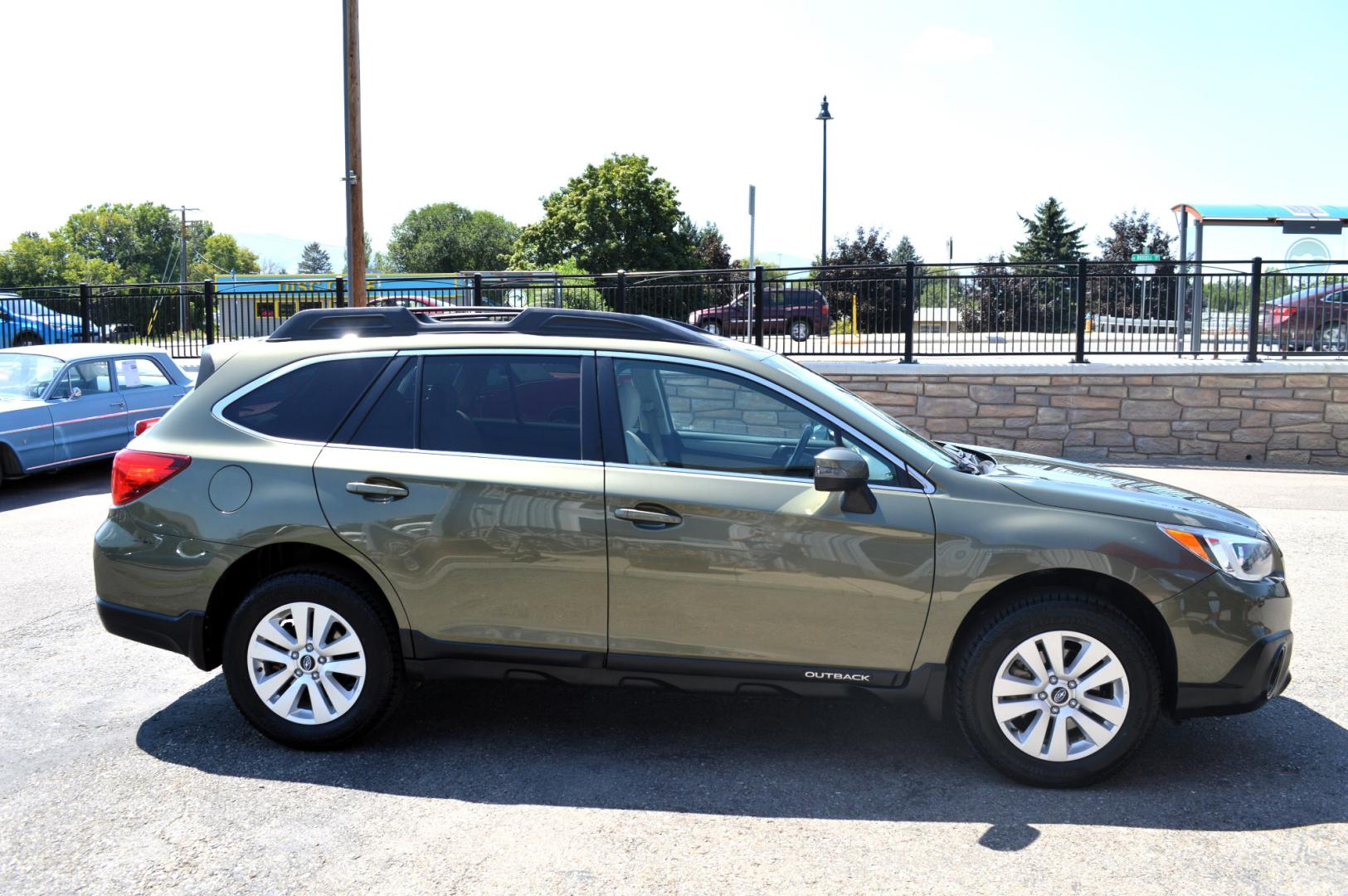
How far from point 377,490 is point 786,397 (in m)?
1.63

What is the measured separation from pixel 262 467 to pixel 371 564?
62 centimetres

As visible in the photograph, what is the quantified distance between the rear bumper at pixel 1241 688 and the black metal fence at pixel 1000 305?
10.4 metres

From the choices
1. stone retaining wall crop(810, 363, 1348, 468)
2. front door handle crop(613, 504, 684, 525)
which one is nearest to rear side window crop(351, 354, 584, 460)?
front door handle crop(613, 504, 684, 525)

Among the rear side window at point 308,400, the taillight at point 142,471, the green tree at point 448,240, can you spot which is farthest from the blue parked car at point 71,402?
the green tree at point 448,240

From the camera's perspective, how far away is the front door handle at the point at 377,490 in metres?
4.39

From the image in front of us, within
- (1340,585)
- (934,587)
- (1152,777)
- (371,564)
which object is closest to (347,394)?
(371,564)

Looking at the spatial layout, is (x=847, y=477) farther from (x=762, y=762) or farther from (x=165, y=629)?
(x=165, y=629)

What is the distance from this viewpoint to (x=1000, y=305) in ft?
48.2

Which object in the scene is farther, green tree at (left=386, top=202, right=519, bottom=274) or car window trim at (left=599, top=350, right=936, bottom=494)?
green tree at (left=386, top=202, right=519, bottom=274)

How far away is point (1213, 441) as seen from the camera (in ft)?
45.2

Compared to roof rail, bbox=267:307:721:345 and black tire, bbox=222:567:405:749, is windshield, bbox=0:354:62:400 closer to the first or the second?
roof rail, bbox=267:307:721:345

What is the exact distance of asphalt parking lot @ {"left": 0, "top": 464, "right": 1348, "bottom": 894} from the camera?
3510 mm

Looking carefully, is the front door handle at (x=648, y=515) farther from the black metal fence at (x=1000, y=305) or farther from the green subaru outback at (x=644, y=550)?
the black metal fence at (x=1000, y=305)

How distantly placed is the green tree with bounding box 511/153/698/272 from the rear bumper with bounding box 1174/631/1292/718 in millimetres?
69075
